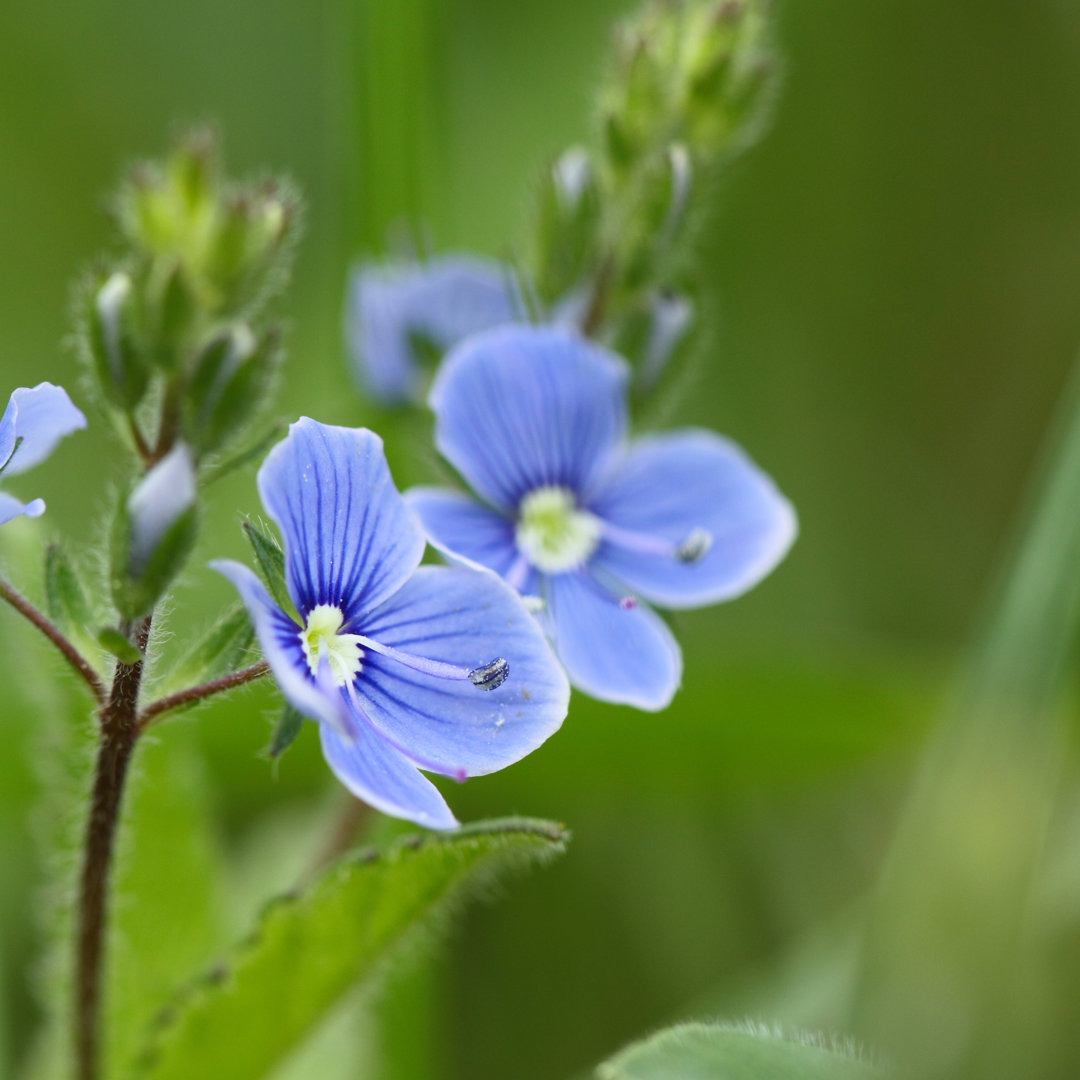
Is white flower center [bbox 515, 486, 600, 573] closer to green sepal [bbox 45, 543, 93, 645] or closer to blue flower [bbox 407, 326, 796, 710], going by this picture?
blue flower [bbox 407, 326, 796, 710]

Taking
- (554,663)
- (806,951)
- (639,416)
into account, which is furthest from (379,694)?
(806,951)

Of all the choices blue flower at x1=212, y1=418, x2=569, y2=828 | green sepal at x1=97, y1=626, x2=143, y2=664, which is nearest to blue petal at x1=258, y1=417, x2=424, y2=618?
blue flower at x1=212, y1=418, x2=569, y2=828

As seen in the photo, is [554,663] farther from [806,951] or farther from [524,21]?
[524,21]

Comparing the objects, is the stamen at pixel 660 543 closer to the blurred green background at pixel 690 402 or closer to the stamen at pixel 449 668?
the blurred green background at pixel 690 402

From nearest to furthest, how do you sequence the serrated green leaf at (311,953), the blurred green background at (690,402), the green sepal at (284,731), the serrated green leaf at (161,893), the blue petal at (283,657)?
the blue petal at (283,657) < the green sepal at (284,731) < the serrated green leaf at (311,953) < the serrated green leaf at (161,893) < the blurred green background at (690,402)

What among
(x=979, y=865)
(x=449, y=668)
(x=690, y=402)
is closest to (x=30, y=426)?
(x=449, y=668)

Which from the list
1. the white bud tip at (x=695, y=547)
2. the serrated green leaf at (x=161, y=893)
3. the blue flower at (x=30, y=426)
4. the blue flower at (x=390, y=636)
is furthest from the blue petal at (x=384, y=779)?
the serrated green leaf at (x=161, y=893)
